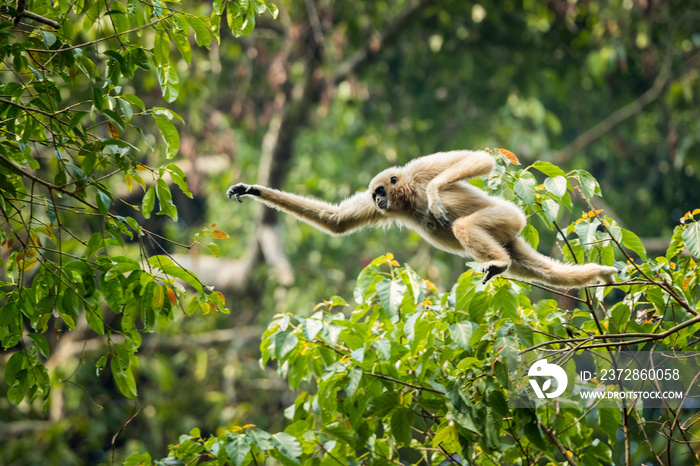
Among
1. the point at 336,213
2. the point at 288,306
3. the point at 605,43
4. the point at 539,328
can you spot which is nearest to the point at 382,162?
the point at 288,306

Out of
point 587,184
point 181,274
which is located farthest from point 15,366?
point 587,184

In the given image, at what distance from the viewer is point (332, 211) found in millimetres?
4328

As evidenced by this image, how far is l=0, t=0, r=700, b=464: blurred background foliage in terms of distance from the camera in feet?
32.7

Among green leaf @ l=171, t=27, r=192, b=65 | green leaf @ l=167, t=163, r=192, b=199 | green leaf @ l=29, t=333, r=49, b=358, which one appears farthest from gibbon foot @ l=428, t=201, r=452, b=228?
green leaf @ l=29, t=333, r=49, b=358

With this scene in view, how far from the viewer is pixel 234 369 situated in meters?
10.9

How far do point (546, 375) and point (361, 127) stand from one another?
32.1 ft

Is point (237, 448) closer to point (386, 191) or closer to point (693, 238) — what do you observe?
point (386, 191)

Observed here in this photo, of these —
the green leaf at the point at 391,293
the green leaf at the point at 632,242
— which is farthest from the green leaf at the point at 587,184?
the green leaf at the point at 391,293

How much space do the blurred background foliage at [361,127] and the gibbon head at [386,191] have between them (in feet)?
17.5

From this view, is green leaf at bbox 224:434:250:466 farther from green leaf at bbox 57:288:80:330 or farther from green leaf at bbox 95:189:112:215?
green leaf at bbox 95:189:112:215

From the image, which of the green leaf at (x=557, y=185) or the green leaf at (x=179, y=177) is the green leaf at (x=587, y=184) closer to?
the green leaf at (x=557, y=185)

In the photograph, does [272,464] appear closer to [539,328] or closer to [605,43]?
[539,328]

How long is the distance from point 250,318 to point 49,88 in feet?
36.0

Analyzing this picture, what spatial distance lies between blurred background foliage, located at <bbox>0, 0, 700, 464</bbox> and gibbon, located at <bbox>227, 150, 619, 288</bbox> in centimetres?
522
